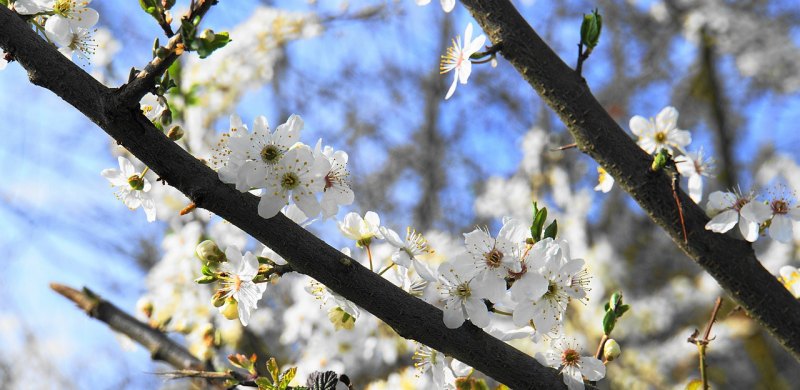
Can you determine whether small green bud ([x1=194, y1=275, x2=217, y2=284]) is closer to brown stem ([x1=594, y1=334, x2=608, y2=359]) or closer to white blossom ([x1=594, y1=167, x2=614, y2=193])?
brown stem ([x1=594, y1=334, x2=608, y2=359])

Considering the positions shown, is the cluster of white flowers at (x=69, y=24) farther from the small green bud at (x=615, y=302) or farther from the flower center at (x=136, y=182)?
the small green bud at (x=615, y=302)

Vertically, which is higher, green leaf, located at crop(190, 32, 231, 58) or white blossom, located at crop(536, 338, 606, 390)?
green leaf, located at crop(190, 32, 231, 58)

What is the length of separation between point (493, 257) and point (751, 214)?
23.9 inches

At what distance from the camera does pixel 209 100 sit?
3.88m

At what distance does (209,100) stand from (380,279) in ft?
10.1

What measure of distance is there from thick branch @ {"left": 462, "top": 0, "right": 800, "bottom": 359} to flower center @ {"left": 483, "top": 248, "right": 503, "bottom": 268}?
1.34ft

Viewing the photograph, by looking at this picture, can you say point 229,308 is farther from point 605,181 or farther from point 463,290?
point 605,181

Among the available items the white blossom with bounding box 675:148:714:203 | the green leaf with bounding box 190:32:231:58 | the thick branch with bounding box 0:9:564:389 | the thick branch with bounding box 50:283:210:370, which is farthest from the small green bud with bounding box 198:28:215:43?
the white blossom with bounding box 675:148:714:203

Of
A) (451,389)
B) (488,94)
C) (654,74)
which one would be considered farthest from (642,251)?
(451,389)

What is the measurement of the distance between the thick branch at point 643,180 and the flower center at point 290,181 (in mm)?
558

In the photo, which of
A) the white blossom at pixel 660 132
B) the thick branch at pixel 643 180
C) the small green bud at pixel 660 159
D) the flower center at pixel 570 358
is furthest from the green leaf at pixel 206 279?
the white blossom at pixel 660 132

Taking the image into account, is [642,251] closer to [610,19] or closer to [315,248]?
[610,19]

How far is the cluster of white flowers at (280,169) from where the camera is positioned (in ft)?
3.31

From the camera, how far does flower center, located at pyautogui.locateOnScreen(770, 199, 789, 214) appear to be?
143 cm
